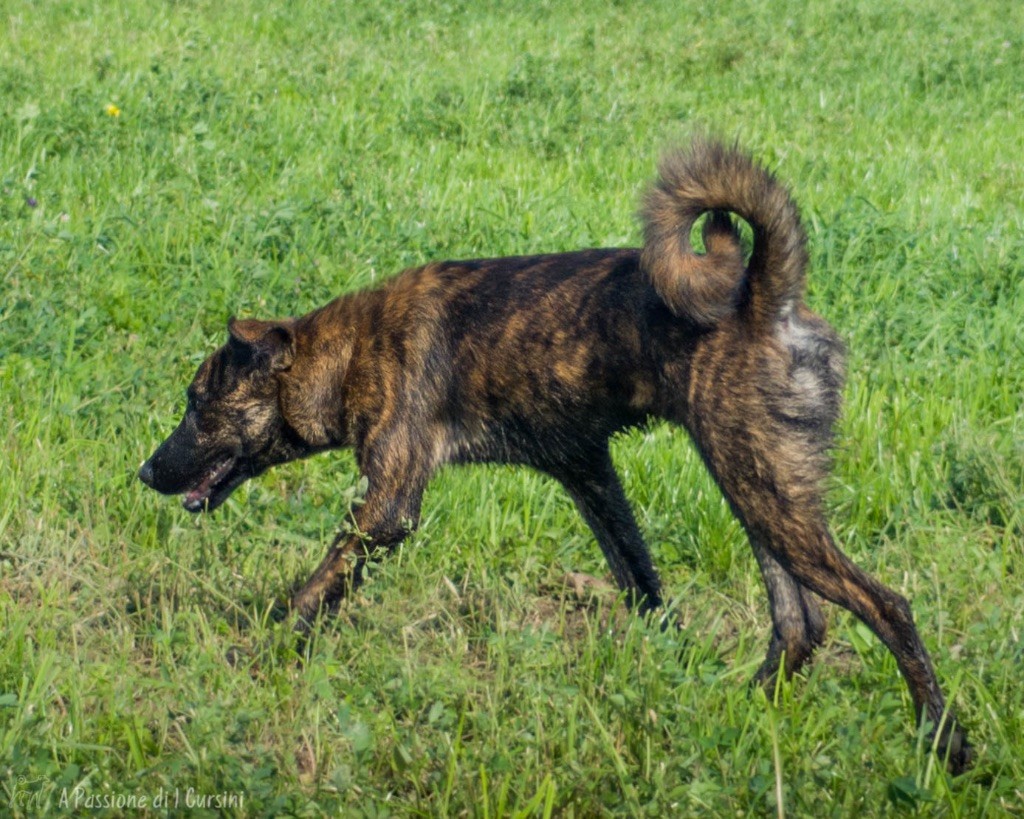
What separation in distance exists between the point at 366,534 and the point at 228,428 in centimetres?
83

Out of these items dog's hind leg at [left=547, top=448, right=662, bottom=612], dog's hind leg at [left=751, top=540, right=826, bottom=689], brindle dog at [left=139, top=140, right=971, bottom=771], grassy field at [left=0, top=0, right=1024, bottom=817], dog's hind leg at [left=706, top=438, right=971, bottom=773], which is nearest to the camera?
grassy field at [left=0, top=0, right=1024, bottom=817]

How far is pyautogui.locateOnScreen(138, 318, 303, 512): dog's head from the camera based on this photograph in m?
4.60

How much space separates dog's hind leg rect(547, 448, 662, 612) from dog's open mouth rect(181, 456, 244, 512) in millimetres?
1084

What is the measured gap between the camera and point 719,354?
12.4 ft

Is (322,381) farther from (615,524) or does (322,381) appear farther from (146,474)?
(615,524)

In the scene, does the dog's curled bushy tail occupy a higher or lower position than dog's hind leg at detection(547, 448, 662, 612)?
higher

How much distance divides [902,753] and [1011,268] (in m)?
3.97

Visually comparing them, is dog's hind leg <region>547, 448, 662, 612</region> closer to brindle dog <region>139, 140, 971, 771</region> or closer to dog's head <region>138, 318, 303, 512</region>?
brindle dog <region>139, 140, 971, 771</region>

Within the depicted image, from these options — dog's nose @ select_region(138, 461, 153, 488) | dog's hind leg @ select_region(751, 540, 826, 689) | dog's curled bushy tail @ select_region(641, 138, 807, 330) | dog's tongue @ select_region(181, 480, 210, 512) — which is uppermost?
dog's curled bushy tail @ select_region(641, 138, 807, 330)

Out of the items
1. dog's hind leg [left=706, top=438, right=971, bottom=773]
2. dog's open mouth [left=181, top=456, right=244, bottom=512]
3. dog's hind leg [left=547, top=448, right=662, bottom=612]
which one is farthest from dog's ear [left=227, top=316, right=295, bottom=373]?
dog's hind leg [left=706, top=438, right=971, bottom=773]

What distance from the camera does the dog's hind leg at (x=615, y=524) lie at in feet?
14.8

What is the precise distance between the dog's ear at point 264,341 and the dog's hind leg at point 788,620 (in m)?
1.64

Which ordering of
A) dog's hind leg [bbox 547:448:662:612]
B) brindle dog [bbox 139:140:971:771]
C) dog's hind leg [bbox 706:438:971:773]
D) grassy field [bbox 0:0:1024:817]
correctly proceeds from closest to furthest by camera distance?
grassy field [bbox 0:0:1024:817] < dog's hind leg [bbox 706:438:971:773] < brindle dog [bbox 139:140:971:771] < dog's hind leg [bbox 547:448:662:612]

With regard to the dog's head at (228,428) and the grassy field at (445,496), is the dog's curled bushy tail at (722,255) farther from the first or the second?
the dog's head at (228,428)
